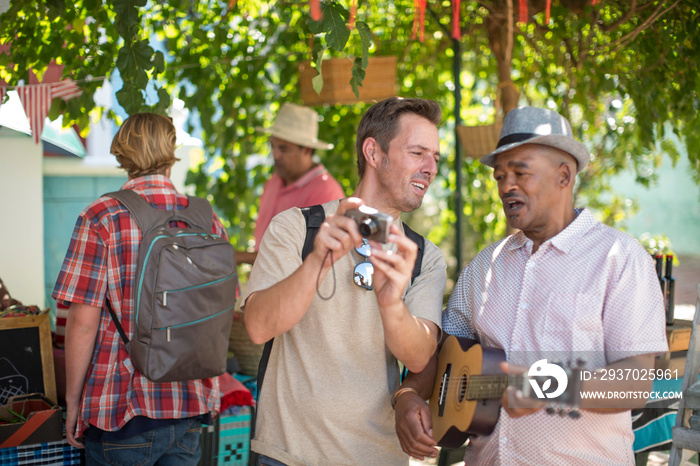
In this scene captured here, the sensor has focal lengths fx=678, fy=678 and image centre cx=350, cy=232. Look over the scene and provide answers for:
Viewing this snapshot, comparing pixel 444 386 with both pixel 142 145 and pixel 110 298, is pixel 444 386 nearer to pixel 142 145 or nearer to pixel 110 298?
pixel 110 298

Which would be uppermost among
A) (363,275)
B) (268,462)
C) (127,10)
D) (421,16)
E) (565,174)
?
(421,16)

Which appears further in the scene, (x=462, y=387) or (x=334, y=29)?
(x=334, y=29)

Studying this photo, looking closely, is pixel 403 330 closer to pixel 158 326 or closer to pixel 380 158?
pixel 380 158

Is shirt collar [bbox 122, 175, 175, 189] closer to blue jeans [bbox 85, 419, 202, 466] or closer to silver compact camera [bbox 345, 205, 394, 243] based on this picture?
blue jeans [bbox 85, 419, 202, 466]

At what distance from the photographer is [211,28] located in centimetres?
504

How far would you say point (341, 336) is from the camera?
195cm

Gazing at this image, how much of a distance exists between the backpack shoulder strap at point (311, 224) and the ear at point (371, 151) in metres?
0.23

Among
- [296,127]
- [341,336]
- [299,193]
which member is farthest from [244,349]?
[341,336]

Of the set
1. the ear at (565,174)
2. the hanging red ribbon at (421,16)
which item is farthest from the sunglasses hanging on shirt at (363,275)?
the hanging red ribbon at (421,16)

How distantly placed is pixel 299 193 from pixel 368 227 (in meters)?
2.82

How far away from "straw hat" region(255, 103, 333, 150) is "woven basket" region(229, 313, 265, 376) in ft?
4.21

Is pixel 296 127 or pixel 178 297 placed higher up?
pixel 296 127

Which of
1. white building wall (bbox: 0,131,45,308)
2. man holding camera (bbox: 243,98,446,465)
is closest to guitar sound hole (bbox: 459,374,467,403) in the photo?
man holding camera (bbox: 243,98,446,465)

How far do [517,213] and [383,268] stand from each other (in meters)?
0.53
